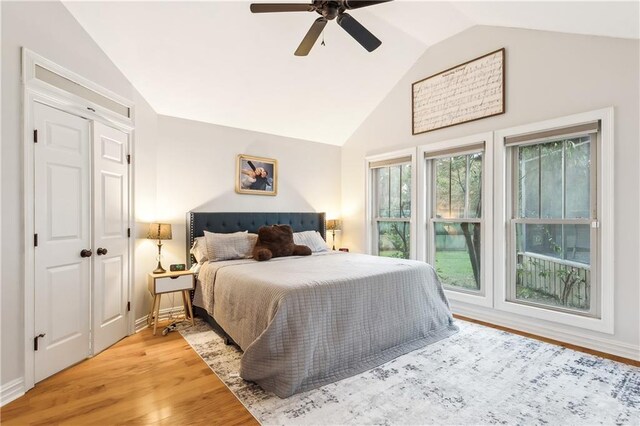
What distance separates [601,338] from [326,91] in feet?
13.4

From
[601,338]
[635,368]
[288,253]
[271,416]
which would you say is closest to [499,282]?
[601,338]

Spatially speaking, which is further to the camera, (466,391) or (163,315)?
(163,315)

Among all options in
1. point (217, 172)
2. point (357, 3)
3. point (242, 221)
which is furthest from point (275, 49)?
point (242, 221)

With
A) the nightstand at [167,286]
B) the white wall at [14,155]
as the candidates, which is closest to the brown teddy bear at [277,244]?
the nightstand at [167,286]

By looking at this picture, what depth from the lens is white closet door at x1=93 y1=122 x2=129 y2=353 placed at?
9.30 ft

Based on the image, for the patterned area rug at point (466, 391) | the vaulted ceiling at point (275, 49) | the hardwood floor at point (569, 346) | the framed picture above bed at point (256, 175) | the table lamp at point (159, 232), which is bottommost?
the hardwood floor at point (569, 346)

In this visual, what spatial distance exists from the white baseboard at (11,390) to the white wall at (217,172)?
175 centimetres

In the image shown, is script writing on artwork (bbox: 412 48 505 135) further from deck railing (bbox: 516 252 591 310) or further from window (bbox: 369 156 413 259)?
deck railing (bbox: 516 252 591 310)

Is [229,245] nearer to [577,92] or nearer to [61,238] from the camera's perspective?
[61,238]

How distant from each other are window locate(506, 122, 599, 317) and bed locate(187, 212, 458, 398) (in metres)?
1.10

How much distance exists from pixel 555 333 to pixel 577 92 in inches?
93.6

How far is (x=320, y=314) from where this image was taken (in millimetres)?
2326

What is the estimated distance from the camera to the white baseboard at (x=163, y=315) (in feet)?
11.3

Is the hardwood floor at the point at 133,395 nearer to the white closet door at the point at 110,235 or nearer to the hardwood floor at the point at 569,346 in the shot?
the white closet door at the point at 110,235
